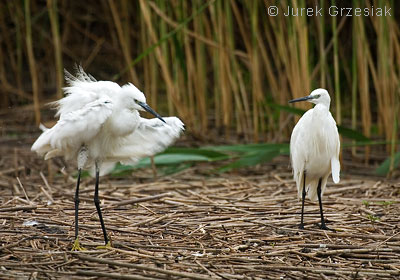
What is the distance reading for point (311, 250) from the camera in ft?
10.6

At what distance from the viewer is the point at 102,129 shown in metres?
3.36

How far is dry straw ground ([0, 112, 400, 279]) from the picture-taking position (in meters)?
2.87

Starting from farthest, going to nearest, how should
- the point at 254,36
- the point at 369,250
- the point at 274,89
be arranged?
the point at 274,89 → the point at 254,36 → the point at 369,250

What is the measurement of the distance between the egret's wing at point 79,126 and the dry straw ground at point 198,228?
0.53 meters

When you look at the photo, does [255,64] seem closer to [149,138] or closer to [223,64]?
[223,64]

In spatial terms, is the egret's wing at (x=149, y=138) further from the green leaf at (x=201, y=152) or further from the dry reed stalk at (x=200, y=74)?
the dry reed stalk at (x=200, y=74)

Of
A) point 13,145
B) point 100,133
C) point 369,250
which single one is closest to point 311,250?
point 369,250

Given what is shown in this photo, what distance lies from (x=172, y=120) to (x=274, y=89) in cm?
249

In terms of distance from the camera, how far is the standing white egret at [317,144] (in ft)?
12.8

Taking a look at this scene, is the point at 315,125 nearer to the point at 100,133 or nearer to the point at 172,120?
the point at 172,120

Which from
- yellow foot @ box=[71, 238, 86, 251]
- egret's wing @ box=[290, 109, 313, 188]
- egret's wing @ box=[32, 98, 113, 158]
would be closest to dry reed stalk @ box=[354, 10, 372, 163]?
egret's wing @ box=[290, 109, 313, 188]

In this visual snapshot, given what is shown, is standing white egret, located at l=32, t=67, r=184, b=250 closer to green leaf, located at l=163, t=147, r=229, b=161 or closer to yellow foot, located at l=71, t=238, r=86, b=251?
yellow foot, located at l=71, t=238, r=86, b=251

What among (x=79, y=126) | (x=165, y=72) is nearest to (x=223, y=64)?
(x=165, y=72)

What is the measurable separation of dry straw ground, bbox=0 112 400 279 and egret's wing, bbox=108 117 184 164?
448mm
